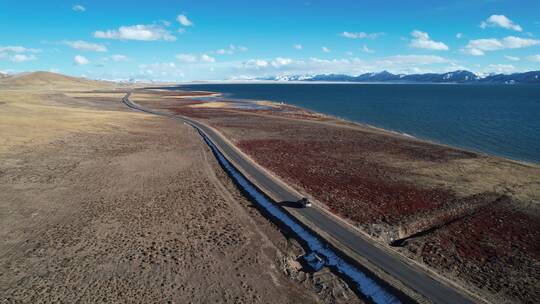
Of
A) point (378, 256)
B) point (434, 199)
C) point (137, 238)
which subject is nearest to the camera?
point (378, 256)

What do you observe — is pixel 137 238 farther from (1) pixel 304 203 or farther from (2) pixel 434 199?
(2) pixel 434 199

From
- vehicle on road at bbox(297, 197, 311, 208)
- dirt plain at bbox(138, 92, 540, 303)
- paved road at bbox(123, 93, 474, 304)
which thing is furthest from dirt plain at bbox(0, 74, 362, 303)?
dirt plain at bbox(138, 92, 540, 303)

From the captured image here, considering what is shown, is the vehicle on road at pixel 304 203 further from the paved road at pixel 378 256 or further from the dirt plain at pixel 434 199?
the dirt plain at pixel 434 199

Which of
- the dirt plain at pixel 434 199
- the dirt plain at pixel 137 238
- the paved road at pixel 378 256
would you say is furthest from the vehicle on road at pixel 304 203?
the dirt plain at pixel 137 238

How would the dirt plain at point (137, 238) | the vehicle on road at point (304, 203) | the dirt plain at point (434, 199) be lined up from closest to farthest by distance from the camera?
the dirt plain at point (137, 238), the dirt plain at point (434, 199), the vehicle on road at point (304, 203)

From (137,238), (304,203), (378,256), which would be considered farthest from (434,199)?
(137,238)

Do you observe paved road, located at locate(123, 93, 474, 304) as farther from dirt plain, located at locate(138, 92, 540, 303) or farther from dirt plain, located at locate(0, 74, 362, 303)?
dirt plain, located at locate(0, 74, 362, 303)
